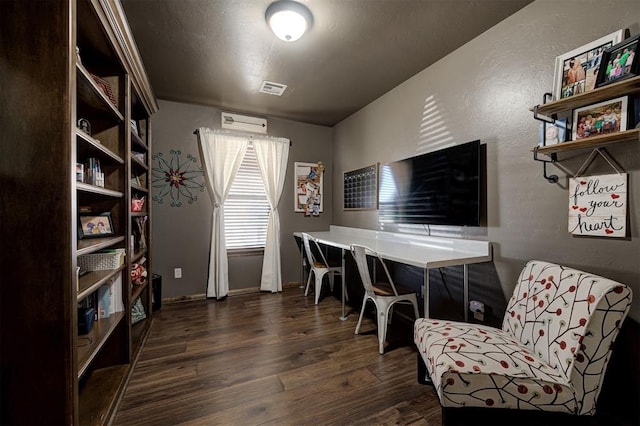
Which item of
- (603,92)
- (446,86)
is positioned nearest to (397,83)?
(446,86)

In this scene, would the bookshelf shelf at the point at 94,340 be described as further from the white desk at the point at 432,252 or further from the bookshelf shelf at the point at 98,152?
the white desk at the point at 432,252

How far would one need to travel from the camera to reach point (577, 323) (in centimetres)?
118

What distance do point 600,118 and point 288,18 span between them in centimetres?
189

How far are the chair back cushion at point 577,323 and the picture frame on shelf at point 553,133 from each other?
0.74 metres

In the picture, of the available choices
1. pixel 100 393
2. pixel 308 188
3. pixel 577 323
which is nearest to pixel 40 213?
pixel 100 393

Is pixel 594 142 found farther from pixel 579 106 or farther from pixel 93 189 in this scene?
pixel 93 189

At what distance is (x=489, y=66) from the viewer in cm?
200

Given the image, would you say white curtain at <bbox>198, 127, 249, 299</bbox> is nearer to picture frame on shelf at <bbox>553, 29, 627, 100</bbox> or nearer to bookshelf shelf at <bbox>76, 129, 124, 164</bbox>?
bookshelf shelf at <bbox>76, 129, 124, 164</bbox>

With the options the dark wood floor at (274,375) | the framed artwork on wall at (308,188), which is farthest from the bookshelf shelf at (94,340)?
the framed artwork on wall at (308,188)

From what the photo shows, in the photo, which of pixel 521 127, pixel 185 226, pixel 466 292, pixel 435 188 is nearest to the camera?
pixel 521 127

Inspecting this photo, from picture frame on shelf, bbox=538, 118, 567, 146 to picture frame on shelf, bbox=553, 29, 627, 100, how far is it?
0.15 m

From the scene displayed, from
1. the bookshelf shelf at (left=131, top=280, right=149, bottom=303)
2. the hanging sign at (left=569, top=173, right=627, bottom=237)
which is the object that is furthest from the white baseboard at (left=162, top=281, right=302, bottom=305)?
the hanging sign at (left=569, top=173, right=627, bottom=237)

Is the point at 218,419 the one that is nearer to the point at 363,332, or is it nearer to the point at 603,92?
the point at 363,332

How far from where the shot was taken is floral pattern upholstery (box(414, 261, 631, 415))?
113 centimetres
